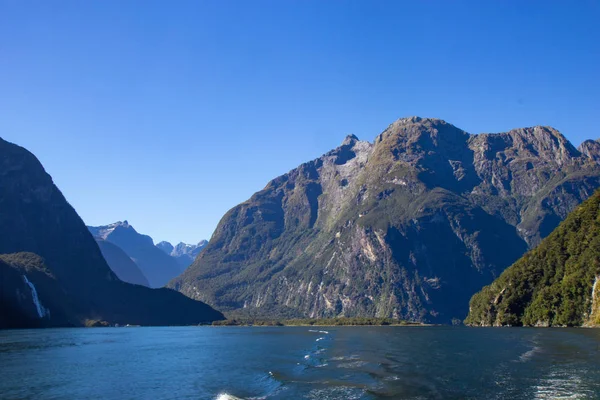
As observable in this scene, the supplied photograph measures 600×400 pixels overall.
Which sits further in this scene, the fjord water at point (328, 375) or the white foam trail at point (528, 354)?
the white foam trail at point (528, 354)

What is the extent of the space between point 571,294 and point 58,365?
174872mm

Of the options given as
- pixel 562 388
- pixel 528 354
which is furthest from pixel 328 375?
pixel 528 354

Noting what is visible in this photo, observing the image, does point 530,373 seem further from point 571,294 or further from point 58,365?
point 571,294

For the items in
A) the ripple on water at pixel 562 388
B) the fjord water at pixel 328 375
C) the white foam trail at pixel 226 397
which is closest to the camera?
the ripple on water at pixel 562 388

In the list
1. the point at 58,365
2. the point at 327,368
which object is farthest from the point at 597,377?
the point at 58,365

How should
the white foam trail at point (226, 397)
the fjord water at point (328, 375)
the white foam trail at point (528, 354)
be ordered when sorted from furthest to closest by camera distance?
1. the white foam trail at point (528, 354)
2. the fjord water at point (328, 375)
3. the white foam trail at point (226, 397)

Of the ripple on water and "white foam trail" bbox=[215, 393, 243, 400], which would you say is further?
"white foam trail" bbox=[215, 393, 243, 400]

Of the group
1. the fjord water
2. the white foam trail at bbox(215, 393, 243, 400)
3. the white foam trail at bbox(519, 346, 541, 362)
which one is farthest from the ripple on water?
the white foam trail at bbox(215, 393, 243, 400)

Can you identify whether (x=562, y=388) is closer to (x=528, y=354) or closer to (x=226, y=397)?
(x=528, y=354)

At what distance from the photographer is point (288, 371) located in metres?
87.0

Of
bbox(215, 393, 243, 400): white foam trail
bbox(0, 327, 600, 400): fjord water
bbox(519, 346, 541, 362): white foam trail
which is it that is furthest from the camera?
bbox(519, 346, 541, 362): white foam trail

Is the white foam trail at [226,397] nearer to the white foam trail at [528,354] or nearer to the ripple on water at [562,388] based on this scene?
the ripple on water at [562,388]

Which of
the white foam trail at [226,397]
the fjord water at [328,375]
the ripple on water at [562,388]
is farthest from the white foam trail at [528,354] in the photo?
the white foam trail at [226,397]

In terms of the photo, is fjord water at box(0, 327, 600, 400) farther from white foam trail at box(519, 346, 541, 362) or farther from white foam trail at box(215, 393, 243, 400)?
white foam trail at box(215, 393, 243, 400)
